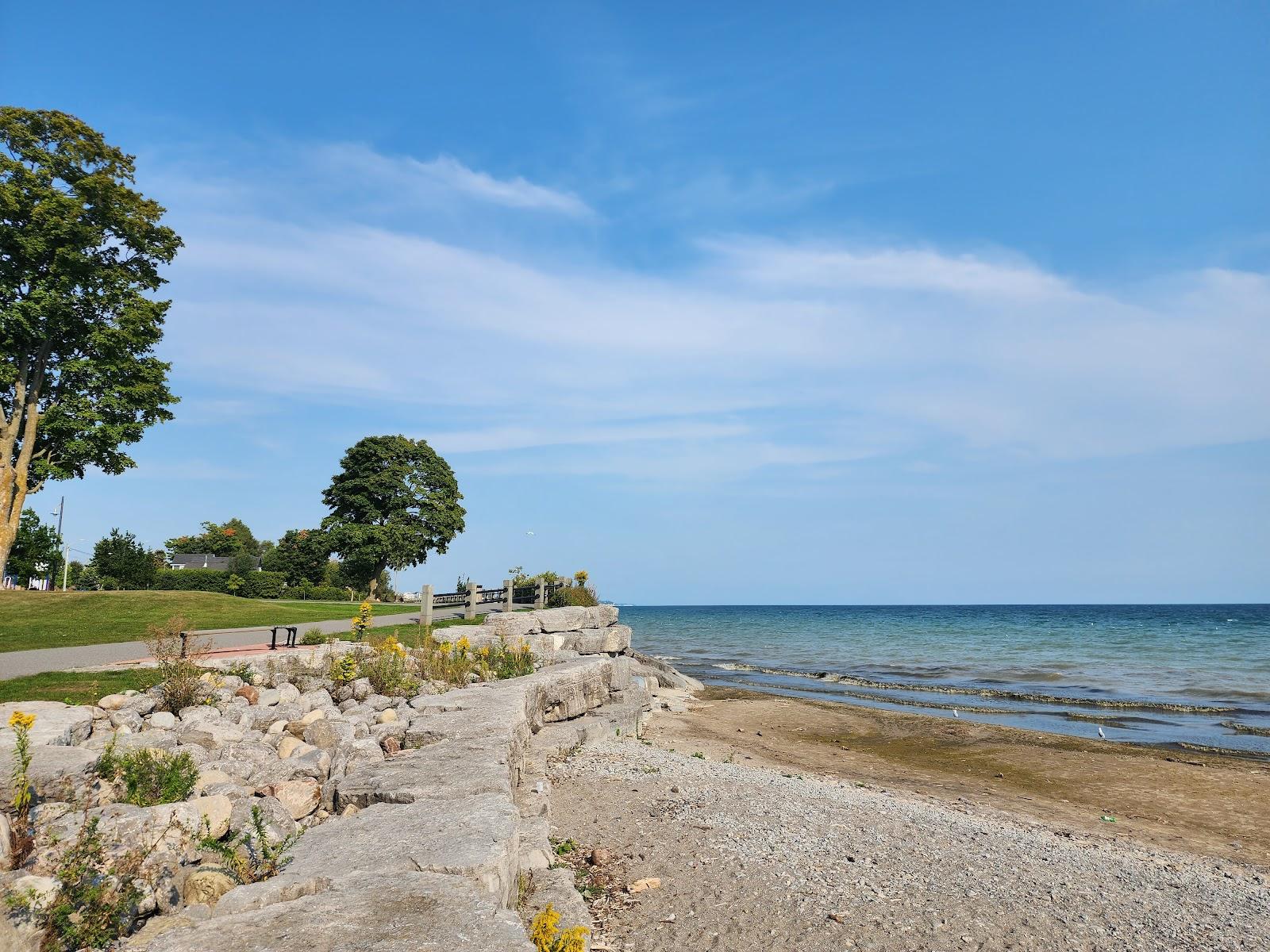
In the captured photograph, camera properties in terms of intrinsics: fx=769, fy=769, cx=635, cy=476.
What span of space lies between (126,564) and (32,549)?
228 inches

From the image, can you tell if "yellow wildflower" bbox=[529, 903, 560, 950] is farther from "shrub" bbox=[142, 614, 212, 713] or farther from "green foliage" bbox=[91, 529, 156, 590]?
"green foliage" bbox=[91, 529, 156, 590]

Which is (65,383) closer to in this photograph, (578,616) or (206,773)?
(578,616)

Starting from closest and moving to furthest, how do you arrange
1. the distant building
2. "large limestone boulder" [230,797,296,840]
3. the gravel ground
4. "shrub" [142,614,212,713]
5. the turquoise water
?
1. "large limestone boulder" [230,797,296,840]
2. the gravel ground
3. "shrub" [142,614,212,713]
4. the turquoise water
5. the distant building

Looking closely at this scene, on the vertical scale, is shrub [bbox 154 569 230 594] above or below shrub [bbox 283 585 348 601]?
above

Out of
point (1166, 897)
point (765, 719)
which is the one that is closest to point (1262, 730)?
point (765, 719)

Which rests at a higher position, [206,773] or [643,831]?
[206,773]

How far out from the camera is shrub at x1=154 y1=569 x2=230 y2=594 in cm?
4369

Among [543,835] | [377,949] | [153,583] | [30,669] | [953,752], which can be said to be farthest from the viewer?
[153,583]

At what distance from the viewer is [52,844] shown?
13.0 feet

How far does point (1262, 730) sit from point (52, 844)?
21.2 m

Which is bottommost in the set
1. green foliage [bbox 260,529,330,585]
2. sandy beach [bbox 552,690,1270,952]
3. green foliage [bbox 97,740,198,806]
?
sandy beach [bbox 552,690,1270,952]

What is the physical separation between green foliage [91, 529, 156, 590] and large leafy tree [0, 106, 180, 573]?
1384 cm

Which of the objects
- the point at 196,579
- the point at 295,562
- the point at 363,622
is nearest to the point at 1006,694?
the point at 363,622

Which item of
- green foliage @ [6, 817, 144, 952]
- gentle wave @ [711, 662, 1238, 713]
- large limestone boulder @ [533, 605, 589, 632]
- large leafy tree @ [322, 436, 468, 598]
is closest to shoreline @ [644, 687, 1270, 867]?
large limestone boulder @ [533, 605, 589, 632]
